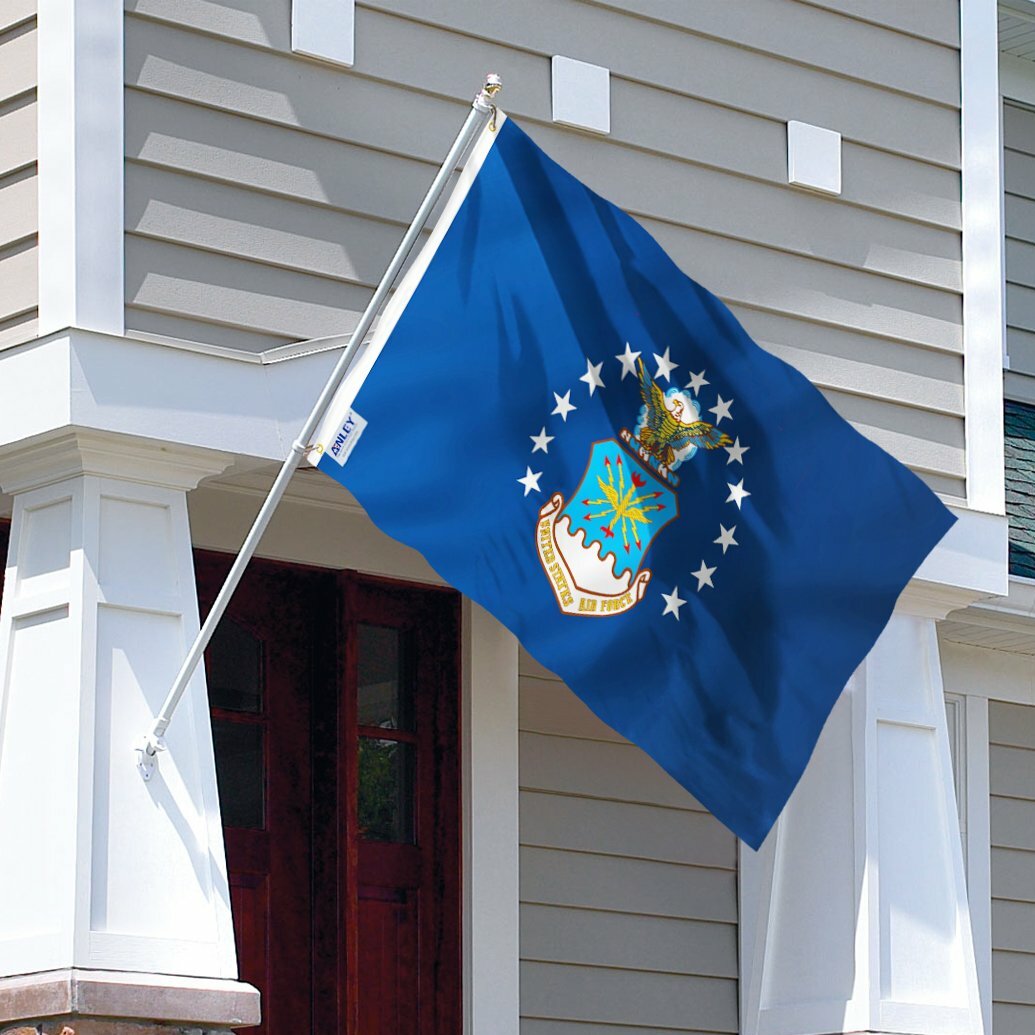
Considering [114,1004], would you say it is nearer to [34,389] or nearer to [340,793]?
[34,389]

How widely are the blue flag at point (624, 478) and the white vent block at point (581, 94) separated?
3.80 ft

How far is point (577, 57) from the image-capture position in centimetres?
767

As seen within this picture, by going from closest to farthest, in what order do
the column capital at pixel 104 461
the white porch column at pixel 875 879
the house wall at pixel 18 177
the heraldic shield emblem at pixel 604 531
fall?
the heraldic shield emblem at pixel 604 531 < the column capital at pixel 104 461 < the house wall at pixel 18 177 < the white porch column at pixel 875 879

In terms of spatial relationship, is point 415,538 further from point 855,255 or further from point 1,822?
point 855,255

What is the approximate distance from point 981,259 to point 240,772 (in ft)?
→ 10.6

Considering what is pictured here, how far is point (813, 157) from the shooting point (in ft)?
26.8

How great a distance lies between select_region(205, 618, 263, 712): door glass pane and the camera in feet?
25.3

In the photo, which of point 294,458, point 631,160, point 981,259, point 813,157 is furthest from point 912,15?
point 294,458

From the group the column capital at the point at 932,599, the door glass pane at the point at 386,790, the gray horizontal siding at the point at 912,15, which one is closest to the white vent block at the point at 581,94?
the gray horizontal siding at the point at 912,15

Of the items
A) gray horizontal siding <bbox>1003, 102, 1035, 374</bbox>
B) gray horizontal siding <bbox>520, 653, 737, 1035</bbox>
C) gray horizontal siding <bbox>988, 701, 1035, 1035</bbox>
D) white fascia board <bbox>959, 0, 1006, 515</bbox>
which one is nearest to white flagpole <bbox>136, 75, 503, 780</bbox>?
gray horizontal siding <bbox>520, 653, 737, 1035</bbox>

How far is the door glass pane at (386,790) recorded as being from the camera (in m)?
7.99

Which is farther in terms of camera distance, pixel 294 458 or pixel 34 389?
pixel 34 389

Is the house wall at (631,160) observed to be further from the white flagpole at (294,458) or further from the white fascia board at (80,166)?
the white flagpole at (294,458)

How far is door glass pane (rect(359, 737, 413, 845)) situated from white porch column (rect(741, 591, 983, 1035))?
4.03 feet
